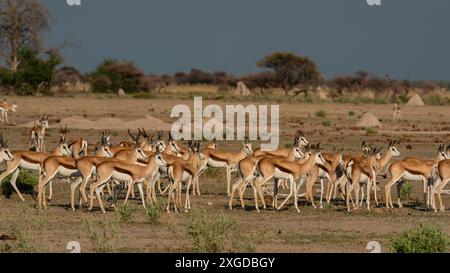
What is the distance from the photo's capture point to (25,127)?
39.2 metres

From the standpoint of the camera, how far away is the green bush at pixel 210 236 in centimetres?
1299

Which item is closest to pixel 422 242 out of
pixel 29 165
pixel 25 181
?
pixel 29 165

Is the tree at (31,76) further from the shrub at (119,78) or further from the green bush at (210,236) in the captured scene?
the green bush at (210,236)

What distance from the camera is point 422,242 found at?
42.3 feet

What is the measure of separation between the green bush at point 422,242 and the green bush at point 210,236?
2.16 metres

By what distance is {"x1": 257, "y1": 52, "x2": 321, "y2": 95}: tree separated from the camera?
8675cm

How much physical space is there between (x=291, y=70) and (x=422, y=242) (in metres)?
74.8

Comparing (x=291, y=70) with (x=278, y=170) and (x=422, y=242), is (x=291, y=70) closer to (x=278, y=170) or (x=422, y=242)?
(x=278, y=170)

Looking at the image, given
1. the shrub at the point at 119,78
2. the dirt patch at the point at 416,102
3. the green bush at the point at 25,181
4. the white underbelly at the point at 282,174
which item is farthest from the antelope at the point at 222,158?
the shrub at the point at 119,78
